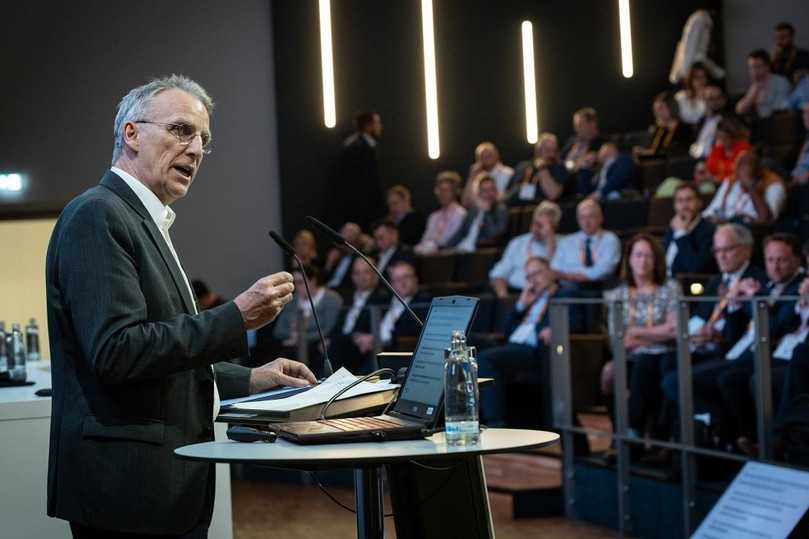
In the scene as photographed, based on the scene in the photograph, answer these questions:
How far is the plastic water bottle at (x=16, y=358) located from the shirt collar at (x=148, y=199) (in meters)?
1.76

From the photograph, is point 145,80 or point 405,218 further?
point 405,218

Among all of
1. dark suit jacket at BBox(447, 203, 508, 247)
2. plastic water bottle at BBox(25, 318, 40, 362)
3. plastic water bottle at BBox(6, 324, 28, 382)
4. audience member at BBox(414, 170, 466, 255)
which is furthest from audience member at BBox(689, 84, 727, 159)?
plastic water bottle at BBox(6, 324, 28, 382)

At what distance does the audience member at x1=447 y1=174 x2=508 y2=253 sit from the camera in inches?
298

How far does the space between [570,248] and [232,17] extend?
12.7 feet

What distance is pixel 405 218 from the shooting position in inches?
332

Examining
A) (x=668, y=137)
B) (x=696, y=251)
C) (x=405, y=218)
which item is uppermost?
(x=668, y=137)

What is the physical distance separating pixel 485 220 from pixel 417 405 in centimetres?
578

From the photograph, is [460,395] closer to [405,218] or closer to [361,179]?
[405,218]

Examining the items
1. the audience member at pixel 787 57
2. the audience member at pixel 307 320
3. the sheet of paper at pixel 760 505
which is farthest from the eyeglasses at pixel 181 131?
the audience member at pixel 787 57

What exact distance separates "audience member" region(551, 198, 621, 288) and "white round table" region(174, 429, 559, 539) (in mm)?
4215

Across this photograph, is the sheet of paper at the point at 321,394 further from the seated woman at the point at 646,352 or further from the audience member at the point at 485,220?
the audience member at the point at 485,220

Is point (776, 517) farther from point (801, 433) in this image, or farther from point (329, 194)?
point (329, 194)

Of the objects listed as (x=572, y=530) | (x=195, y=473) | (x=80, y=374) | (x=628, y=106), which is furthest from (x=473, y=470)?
(x=628, y=106)

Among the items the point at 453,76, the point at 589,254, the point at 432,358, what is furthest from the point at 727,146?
the point at 432,358
